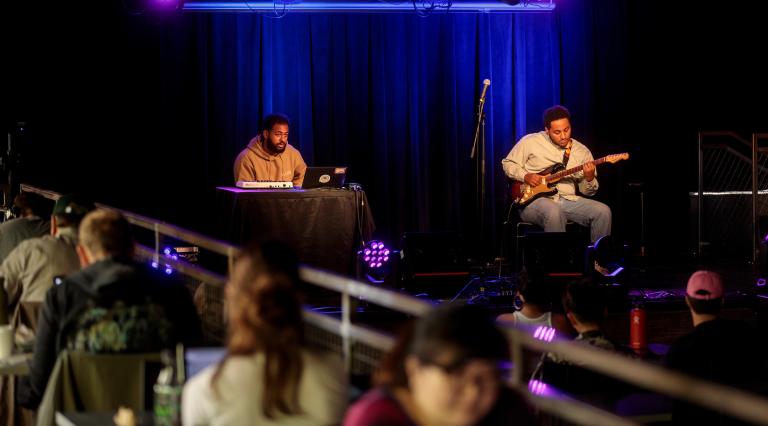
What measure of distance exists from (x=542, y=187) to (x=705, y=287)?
463 centimetres

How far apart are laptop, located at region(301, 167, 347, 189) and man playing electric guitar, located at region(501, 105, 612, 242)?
169 centimetres

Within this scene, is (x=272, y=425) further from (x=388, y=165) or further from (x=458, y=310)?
(x=388, y=165)

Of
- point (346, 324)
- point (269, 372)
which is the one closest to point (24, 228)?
point (346, 324)

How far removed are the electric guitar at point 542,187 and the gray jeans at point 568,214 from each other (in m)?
0.08

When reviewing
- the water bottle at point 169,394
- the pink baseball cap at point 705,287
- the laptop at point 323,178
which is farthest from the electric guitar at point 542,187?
the water bottle at point 169,394

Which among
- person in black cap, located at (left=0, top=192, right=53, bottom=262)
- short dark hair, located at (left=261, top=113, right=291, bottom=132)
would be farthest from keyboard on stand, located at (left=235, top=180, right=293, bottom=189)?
person in black cap, located at (left=0, top=192, right=53, bottom=262)

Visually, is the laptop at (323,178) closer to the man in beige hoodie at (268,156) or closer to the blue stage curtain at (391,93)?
the man in beige hoodie at (268,156)

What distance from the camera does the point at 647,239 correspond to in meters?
11.3

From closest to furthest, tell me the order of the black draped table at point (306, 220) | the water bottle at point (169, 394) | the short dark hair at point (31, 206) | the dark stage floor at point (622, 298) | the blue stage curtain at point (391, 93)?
the water bottle at point (169, 394) < the short dark hair at point (31, 206) < the dark stage floor at point (622, 298) < the black draped table at point (306, 220) < the blue stage curtain at point (391, 93)

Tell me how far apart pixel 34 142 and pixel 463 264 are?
4463 mm

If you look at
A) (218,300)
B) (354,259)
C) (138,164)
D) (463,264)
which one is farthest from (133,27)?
(218,300)

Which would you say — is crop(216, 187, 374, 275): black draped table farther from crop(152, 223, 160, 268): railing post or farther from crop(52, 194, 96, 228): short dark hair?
crop(152, 223, 160, 268): railing post

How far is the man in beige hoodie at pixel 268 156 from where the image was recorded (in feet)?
31.1

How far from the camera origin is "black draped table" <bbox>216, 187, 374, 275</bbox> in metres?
8.35
